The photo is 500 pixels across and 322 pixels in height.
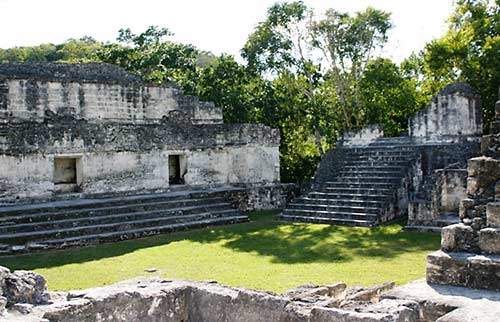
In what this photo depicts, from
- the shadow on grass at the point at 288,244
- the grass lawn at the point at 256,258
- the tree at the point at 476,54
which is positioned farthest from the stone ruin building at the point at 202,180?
the tree at the point at 476,54

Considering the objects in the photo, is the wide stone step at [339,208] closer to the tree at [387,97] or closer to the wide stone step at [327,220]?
the wide stone step at [327,220]

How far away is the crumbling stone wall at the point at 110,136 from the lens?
12422 mm

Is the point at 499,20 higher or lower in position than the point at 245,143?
higher

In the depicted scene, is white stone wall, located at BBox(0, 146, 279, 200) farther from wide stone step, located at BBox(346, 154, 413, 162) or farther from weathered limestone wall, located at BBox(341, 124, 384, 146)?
wide stone step, located at BBox(346, 154, 413, 162)

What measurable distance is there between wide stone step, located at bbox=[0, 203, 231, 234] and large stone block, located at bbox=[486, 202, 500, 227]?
7905 mm

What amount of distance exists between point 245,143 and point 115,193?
159 inches

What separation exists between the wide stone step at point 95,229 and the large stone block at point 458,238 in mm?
7217

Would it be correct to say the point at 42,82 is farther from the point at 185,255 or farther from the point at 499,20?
the point at 499,20

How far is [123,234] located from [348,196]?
5.35 metres

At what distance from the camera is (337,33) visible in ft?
67.1

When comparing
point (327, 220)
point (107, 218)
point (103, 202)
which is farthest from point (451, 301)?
point (103, 202)

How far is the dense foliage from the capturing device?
17047 millimetres

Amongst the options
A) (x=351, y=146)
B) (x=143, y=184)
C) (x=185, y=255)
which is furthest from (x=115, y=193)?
(x=351, y=146)

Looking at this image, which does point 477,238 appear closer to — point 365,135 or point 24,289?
point 24,289
